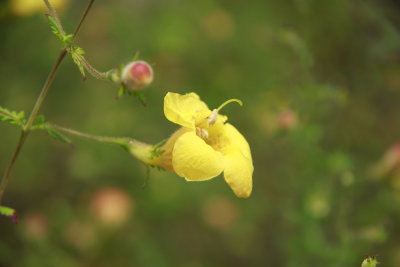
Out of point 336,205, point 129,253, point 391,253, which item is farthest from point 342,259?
point 129,253

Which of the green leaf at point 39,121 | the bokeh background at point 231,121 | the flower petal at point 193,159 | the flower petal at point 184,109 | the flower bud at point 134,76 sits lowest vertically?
the green leaf at point 39,121

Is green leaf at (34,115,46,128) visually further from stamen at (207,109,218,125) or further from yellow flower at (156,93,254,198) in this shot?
stamen at (207,109,218,125)

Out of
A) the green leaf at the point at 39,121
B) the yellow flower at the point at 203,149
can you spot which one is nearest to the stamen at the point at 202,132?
the yellow flower at the point at 203,149

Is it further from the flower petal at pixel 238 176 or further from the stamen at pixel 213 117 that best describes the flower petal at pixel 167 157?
the flower petal at pixel 238 176

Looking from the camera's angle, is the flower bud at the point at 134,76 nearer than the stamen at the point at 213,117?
Yes

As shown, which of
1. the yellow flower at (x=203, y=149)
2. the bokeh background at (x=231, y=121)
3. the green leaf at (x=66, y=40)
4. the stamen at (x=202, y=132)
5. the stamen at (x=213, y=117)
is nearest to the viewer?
the green leaf at (x=66, y=40)

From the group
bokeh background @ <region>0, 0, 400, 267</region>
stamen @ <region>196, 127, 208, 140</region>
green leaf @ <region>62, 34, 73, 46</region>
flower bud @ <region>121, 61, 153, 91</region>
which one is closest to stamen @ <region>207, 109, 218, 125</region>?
stamen @ <region>196, 127, 208, 140</region>

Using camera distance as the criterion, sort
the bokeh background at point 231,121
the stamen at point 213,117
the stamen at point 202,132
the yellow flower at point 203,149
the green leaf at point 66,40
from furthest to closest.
Answer: the bokeh background at point 231,121, the stamen at point 202,132, the stamen at point 213,117, the yellow flower at point 203,149, the green leaf at point 66,40

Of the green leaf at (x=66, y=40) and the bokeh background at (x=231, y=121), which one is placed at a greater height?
the bokeh background at (x=231, y=121)
